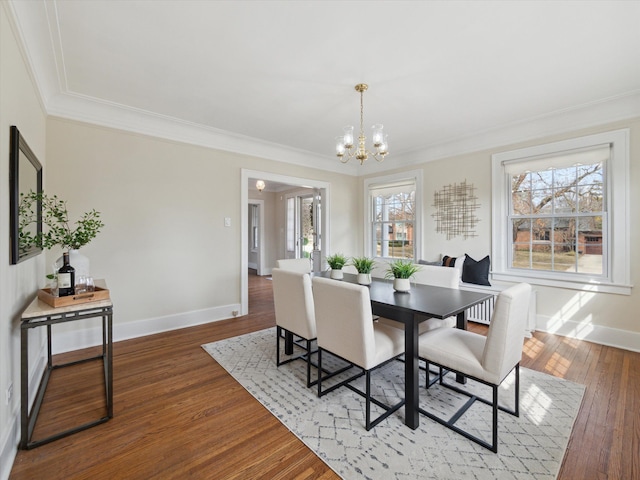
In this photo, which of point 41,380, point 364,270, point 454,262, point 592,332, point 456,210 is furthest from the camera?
point 456,210

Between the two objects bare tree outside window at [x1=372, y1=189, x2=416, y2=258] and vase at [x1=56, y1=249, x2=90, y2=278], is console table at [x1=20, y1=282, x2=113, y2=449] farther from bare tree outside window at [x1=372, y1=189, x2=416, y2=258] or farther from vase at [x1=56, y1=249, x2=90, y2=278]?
bare tree outside window at [x1=372, y1=189, x2=416, y2=258]

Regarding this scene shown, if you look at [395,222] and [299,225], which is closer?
[395,222]

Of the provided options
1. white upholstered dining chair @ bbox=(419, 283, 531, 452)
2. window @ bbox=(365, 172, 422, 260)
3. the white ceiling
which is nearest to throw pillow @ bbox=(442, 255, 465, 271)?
window @ bbox=(365, 172, 422, 260)

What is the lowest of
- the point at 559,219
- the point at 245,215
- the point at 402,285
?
the point at 402,285

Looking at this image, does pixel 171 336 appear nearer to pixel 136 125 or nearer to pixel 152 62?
pixel 136 125

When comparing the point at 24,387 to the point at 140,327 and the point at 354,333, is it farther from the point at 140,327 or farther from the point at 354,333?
the point at 354,333

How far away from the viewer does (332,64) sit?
7.84 ft

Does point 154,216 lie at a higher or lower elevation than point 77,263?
higher

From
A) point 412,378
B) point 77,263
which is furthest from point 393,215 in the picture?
point 77,263

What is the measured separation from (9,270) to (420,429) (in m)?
2.63

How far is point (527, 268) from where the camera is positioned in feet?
12.4

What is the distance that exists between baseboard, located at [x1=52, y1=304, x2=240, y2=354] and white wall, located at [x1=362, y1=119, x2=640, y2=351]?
11.0 feet

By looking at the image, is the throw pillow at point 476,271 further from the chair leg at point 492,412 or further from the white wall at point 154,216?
the white wall at point 154,216

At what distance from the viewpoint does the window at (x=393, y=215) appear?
195 inches
